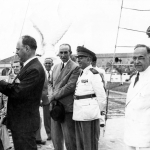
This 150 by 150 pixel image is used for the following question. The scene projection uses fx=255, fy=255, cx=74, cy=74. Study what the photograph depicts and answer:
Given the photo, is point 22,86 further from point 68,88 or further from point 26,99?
point 68,88

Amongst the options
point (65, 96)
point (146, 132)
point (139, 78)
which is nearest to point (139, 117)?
point (146, 132)

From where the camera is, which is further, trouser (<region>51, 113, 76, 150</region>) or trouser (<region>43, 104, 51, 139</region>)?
trouser (<region>43, 104, 51, 139</region>)

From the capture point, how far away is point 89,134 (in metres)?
3.27

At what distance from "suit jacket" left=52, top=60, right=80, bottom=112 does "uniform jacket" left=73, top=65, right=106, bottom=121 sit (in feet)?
0.54

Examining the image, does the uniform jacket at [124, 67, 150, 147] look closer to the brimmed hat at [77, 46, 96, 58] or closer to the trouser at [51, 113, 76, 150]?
the brimmed hat at [77, 46, 96, 58]

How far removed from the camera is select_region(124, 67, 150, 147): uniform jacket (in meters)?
2.30

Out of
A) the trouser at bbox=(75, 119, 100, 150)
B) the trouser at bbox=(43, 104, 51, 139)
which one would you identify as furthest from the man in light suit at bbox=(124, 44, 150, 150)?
the trouser at bbox=(43, 104, 51, 139)

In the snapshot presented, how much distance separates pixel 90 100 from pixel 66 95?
1.26 ft

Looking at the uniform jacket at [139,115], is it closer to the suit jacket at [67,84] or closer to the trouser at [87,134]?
the trouser at [87,134]

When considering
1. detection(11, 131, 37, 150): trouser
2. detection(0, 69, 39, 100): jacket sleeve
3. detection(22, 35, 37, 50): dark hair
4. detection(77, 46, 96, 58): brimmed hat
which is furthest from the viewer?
detection(77, 46, 96, 58): brimmed hat

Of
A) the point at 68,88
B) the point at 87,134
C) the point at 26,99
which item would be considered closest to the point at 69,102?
the point at 68,88

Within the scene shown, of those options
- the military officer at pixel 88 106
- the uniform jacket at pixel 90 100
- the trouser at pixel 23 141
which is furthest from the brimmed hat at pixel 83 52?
the trouser at pixel 23 141

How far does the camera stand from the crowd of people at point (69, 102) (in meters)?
2.39

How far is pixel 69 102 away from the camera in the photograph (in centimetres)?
353
